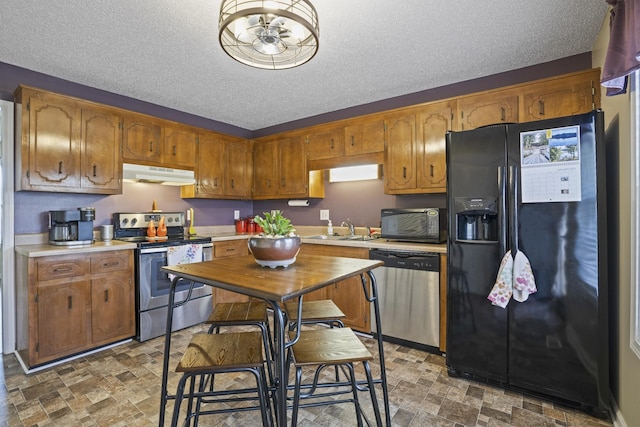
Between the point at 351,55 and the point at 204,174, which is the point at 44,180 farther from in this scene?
the point at 351,55

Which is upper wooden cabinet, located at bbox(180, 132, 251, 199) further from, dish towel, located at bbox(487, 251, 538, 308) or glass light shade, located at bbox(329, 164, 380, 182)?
dish towel, located at bbox(487, 251, 538, 308)

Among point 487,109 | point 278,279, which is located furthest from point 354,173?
point 278,279

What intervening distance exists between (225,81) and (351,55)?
4.09ft

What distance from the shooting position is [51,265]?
2514 millimetres

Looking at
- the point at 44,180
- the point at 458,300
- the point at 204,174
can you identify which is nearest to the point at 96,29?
the point at 44,180

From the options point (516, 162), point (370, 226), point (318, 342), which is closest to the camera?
point (318, 342)

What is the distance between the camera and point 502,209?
212cm

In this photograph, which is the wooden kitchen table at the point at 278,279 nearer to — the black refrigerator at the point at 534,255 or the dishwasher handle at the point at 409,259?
the black refrigerator at the point at 534,255

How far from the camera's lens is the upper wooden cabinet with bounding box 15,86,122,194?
2.64 metres

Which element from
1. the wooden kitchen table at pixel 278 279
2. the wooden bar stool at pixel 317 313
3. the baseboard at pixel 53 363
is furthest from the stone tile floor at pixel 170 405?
the wooden bar stool at pixel 317 313

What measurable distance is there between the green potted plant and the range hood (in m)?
2.34

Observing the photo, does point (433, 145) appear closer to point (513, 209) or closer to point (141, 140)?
point (513, 209)

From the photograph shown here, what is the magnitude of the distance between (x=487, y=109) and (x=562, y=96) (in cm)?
52

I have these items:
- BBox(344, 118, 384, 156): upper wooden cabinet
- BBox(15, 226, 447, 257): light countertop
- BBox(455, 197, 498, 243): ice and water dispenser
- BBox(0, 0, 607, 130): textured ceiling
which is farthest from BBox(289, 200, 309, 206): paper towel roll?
BBox(455, 197, 498, 243): ice and water dispenser
